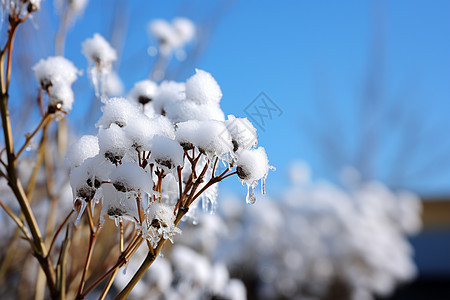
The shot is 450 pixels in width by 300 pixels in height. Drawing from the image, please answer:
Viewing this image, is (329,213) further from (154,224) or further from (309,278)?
(154,224)

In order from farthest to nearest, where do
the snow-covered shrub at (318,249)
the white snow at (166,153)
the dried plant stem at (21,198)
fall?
the snow-covered shrub at (318,249)
the dried plant stem at (21,198)
the white snow at (166,153)

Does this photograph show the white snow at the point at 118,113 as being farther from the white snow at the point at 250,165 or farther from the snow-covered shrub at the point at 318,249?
the snow-covered shrub at the point at 318,249

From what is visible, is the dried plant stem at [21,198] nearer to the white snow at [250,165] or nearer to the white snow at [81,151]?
the white snow at [81,151]

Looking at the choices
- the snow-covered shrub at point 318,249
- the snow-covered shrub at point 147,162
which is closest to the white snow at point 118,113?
the snow-covered shrub at point 147,162

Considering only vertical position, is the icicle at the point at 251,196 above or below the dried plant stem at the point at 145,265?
above

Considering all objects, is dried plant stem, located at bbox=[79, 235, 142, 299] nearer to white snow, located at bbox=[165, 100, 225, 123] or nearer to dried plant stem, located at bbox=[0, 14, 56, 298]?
dried plant stem, located at bbox=[0, 14, 56, 298]

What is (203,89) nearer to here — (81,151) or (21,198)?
(81,151)

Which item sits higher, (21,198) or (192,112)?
(192,112)

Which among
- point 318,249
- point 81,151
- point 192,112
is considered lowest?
point 81,151

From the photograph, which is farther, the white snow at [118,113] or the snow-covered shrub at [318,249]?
the snow-covered shrub at [318,249]

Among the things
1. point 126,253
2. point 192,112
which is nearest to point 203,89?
point 192,112

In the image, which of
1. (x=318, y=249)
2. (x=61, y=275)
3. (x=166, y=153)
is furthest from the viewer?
(x=318, y=249)

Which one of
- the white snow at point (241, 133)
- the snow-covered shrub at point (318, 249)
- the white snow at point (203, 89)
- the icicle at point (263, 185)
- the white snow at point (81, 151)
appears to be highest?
the snow-covered shrub at point (318, 249)

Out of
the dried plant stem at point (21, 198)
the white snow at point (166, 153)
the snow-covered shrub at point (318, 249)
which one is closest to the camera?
the white snow at point (166, 153)
